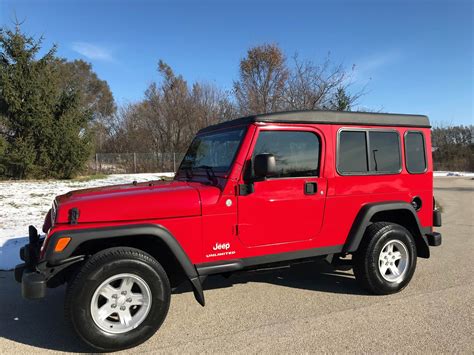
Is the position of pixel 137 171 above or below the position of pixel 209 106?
below

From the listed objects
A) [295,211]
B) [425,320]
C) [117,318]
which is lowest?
[425,320]

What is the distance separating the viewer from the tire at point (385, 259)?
428 centimetres

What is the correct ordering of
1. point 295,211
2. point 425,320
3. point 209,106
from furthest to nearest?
1. point 209,106
2. point 295,211
3. point 425,320

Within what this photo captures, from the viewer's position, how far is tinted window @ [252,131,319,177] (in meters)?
3.83

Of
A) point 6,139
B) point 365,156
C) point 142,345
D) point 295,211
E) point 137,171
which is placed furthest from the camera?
point 137,171

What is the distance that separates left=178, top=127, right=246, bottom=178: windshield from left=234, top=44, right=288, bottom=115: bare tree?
1234 cm

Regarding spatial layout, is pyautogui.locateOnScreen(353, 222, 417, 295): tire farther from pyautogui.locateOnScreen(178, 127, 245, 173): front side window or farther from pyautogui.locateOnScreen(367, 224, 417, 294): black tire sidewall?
pyautogui.locateOnScreen(178, 127, 245, 173): front side window

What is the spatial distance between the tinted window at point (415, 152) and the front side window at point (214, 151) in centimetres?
216

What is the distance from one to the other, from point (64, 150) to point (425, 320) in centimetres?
1871

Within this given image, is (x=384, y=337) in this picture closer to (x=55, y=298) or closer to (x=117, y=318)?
(x=117, y=318)

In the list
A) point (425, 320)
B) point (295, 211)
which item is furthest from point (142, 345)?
point (425, 320)

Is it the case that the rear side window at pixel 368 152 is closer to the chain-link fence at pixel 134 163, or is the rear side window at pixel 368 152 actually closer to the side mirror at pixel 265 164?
the side mirror at pixel 265 164

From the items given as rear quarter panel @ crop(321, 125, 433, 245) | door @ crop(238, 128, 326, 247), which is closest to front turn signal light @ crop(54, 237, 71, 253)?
door @ crop(238, 128, 326, 247)

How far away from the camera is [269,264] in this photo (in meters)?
3.99
